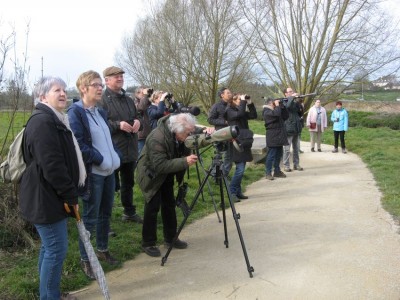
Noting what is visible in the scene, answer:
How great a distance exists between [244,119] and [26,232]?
3.85 metres

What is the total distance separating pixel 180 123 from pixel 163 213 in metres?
1.14

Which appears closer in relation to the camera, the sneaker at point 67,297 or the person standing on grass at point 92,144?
the sneaker at point 67,297

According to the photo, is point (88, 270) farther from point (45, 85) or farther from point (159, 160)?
point (45, 85)

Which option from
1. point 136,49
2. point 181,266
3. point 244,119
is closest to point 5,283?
point 181,266

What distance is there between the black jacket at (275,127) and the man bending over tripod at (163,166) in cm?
391

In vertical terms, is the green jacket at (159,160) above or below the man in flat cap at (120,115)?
below

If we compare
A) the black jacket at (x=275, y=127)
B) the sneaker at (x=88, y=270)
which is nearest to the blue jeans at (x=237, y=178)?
the black jacket at (x=275, y=127)

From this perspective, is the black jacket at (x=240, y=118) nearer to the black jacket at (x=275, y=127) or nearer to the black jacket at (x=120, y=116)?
the black jacket at (x=275, y=127)

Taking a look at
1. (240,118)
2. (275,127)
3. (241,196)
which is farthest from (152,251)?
(275,127)

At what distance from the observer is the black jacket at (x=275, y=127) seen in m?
7.95

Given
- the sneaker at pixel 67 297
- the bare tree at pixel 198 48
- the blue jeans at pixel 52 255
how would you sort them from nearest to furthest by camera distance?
1. the blue jeans at pixel 52 255
2. the sneaker at pixel 67 297
3. the bare tree at pixel 198 48

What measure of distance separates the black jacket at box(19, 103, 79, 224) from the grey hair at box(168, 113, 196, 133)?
1.30 m

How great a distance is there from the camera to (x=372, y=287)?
353 centimetres

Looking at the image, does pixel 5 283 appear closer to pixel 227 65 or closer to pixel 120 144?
pixel 120 144
